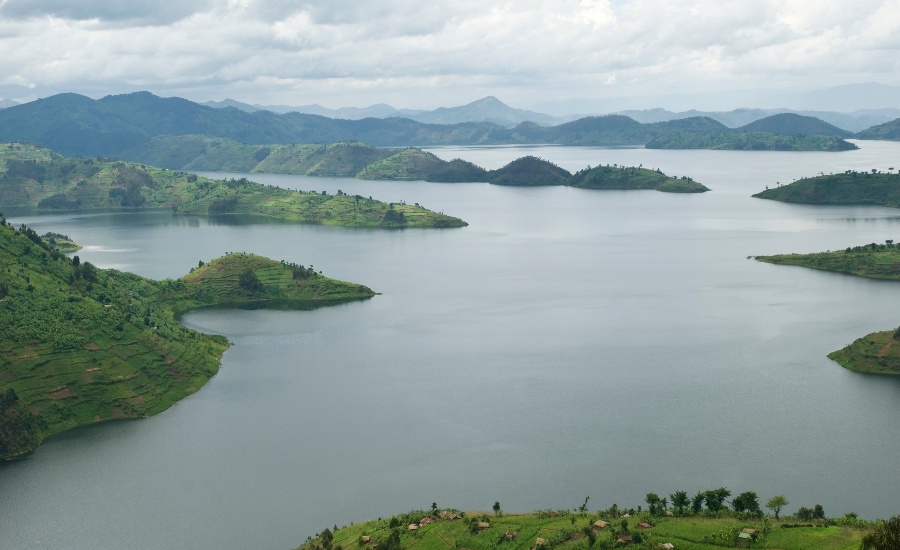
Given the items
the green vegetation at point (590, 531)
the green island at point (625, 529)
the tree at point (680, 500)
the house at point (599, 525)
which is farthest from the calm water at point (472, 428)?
the house at point (599, 525)

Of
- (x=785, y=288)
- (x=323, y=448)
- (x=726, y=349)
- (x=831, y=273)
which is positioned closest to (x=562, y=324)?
(x=726, y=349)

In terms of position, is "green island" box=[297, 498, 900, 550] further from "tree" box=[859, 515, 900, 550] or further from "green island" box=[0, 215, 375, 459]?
"green island" box=[0, 215, 375, 459]

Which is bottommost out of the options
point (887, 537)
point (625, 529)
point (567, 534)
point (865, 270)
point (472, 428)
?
point (472, 428)

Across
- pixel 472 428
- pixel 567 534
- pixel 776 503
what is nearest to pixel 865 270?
pixel 472 428

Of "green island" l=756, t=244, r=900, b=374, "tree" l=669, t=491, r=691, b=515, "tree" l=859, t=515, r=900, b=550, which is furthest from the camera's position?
"green island" l=756, t=244, r=900, b=374

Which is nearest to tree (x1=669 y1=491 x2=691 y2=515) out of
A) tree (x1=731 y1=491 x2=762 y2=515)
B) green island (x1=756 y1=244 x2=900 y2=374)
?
tree (x1=731 y1=491 x2=762 y2=515)

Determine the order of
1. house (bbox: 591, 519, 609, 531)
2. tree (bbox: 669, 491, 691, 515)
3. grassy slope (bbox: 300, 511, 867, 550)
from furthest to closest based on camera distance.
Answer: tree (bbox: 669, 491, 691, 515) < house (bbox: 591, 519, 609, 531) < grassy slope (bbox: 300, 511, 867, 550)

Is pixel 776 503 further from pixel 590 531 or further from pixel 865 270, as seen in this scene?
pixel 865 270

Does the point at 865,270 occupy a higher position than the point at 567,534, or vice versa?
the point at 865,270
